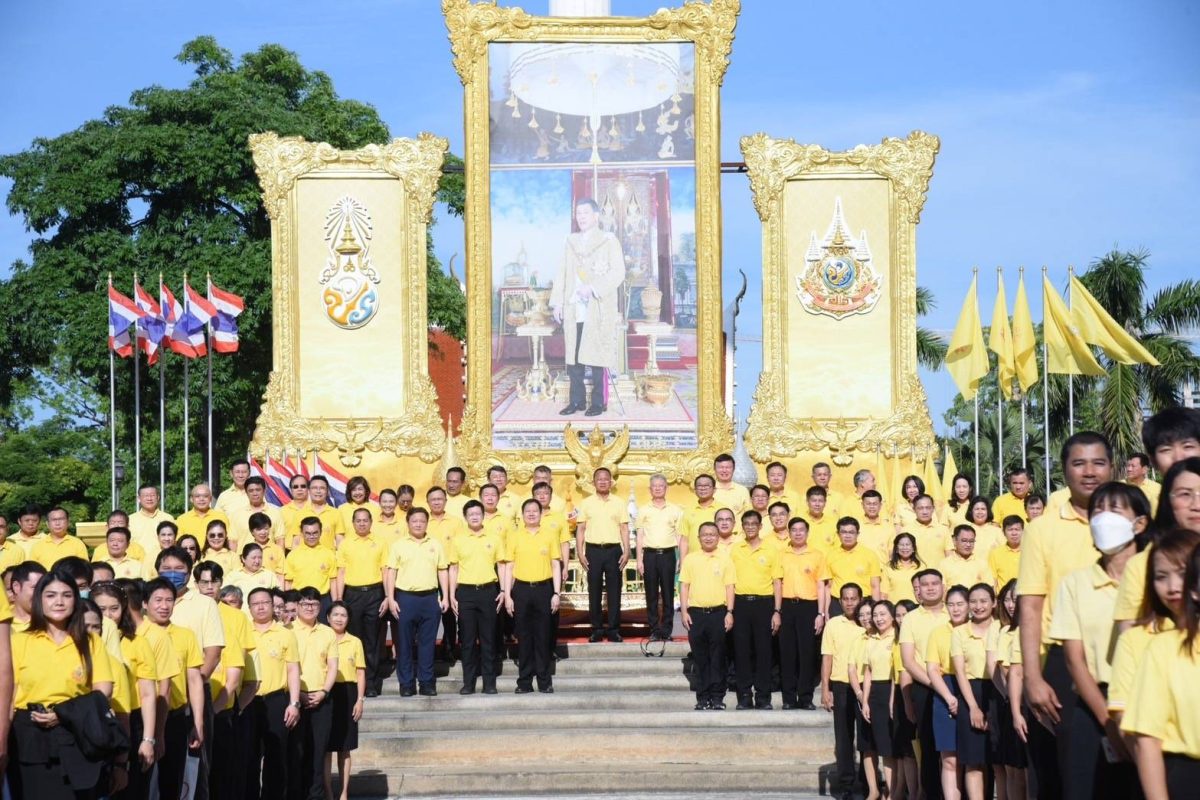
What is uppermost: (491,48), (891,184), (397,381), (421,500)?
(491,48)

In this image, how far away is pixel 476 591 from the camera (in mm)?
16172

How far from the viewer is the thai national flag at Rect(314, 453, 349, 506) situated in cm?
2072

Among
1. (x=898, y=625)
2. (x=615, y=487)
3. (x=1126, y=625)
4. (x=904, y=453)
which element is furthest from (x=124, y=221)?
(x=1126, y=625)

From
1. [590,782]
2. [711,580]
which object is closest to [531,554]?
[711,580]

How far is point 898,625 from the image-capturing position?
12.9 m

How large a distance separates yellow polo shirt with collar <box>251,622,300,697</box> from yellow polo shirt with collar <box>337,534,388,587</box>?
11.2 feet

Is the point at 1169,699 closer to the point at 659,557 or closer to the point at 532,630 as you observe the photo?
the point at 532,630

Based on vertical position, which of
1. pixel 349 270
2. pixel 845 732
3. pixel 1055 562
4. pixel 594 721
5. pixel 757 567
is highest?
pixel 349 270

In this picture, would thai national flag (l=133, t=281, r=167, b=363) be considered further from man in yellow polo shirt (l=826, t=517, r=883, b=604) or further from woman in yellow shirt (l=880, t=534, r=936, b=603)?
woman in yellow shirt (l=880, t=534, r=936, b=603)

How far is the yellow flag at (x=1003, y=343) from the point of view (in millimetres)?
21703

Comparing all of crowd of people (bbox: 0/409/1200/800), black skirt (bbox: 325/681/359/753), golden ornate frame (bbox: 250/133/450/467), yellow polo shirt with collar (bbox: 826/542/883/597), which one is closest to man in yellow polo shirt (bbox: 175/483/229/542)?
crowd of people (bbox: 0/409/1200/800)

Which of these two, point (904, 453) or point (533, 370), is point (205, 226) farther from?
point (904, 453)

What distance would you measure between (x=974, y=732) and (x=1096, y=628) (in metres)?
4.55

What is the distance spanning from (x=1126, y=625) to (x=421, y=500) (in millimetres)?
16293
